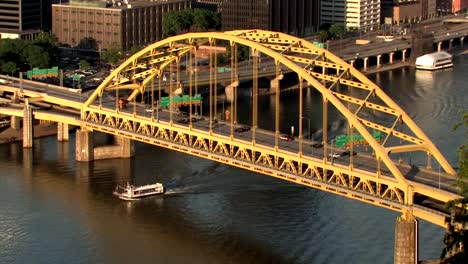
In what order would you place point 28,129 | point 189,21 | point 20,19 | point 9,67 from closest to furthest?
1. point 28,129
2. point 9,67
3. point 20,19
4. point 189,21

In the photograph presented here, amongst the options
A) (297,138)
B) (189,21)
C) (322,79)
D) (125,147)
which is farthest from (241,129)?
(189,21)

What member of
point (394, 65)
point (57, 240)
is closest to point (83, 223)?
point (57, 240)

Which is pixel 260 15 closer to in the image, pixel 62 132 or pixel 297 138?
pixel 62 132

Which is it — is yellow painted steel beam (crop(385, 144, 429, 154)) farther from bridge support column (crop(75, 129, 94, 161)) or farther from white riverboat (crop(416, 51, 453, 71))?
white riverboat (crop(416, 51, 453, 71))

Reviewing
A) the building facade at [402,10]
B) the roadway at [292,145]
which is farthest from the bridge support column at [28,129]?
the building facade at [402,10]

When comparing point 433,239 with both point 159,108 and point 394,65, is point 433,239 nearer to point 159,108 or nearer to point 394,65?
point 159,108

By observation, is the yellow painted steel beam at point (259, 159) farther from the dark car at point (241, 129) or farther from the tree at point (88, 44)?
the tree at point (88, 44)

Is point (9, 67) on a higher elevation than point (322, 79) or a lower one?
lower
